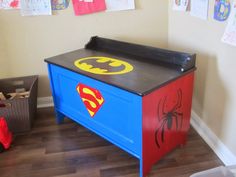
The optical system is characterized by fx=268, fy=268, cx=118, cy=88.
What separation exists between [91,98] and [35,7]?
92 cm

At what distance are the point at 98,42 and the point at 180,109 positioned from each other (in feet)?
2.83

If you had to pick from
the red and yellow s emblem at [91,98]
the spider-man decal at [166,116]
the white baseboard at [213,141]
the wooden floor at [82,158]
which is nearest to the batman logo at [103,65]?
the red and yellow s emblem at [91,98]

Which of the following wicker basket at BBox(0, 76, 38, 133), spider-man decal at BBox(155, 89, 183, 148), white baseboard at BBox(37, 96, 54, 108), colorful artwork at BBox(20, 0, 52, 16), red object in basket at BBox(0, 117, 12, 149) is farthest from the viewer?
white baseboard at BBox(37, 96, 54, 108)

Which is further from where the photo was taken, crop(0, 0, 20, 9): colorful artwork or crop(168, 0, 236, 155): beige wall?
crop(0, 0, 20, 9): colorful artwork

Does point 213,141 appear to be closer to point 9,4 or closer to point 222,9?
point 222,9

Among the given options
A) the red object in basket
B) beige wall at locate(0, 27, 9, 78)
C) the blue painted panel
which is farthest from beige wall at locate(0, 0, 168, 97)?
the red object in basket

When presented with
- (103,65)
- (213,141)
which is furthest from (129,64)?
(213,141)

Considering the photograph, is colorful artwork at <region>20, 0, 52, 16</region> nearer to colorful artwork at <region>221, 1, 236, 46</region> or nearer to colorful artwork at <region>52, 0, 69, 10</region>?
colorful artwork at <region>52, 0, 69, 10</region>

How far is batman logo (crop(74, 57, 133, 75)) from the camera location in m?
1.64

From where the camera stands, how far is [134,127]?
1476 millimetres

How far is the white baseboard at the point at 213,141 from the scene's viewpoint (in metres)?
1.62

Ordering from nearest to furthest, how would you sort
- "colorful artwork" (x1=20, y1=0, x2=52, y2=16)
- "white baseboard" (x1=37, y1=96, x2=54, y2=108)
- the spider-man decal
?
1. the spider-man decal
2. "colorful artwork" (x1=20, y1=0, x2=52, y2=16)
3. "white baseboard" (x1=37, y1=96, x2=54, y2=108)

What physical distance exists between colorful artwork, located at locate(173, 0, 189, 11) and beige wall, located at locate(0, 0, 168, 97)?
158mm

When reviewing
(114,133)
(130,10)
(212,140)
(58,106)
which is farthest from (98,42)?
(212,140)
